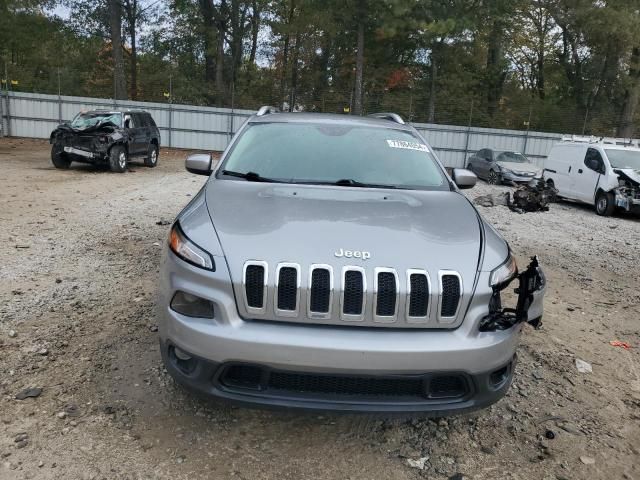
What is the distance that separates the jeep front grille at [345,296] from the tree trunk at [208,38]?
30.2 metres

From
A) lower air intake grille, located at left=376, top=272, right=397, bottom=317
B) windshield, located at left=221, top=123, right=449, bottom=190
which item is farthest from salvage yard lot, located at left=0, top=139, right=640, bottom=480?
windshield, located at left=221, top=123, right=449, bottom=190

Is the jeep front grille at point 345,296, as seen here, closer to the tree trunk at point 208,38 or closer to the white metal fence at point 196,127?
the white metal fence at point 196,127

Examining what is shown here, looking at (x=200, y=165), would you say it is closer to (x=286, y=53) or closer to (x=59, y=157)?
(x=59, y=157)

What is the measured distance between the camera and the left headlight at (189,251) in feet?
8.13

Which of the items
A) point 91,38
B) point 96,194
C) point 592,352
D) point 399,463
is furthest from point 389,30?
point 399,463

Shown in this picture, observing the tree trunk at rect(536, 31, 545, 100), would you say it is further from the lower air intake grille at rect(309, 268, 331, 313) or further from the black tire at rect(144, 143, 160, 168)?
the lower air intake grille at rect(309, 268, 331, 313)

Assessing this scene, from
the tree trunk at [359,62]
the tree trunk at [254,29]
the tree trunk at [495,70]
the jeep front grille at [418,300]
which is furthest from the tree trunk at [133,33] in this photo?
the jeep front grille at [418,300]

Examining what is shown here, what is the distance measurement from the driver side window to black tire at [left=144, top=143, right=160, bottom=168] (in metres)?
12.3

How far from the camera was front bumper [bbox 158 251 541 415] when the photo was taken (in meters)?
2.27

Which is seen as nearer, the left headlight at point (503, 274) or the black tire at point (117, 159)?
the left headlight at point (503, 274)

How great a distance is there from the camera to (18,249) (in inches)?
233

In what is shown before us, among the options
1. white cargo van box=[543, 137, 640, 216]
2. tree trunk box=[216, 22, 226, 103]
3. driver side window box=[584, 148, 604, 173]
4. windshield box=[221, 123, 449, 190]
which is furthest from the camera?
tree trunk box=[216, 22, 226, 103]

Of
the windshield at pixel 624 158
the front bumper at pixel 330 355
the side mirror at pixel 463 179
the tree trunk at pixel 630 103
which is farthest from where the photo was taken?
the tree trunk at pixel 630 103

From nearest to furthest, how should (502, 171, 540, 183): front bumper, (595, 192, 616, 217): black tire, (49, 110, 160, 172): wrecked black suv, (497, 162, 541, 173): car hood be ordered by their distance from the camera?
1. (595, 192, 616, 217): black tire
2. (49, 110, 160, 172): wrecked black suv
3. (502, 171, 540, 183): front bumper
4. (497, 162, 541, 173): car hood
